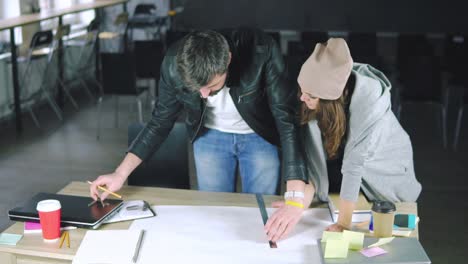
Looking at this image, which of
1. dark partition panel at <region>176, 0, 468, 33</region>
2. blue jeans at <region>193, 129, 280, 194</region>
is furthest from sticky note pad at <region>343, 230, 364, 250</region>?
dark partition panel at <region>176, 0, 468, 33</region>

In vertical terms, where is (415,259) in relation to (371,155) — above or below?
below

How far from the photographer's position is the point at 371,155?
1967 millimetres

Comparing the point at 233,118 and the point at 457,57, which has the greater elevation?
the point at 233,118

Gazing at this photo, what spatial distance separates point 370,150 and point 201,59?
600 millimetres

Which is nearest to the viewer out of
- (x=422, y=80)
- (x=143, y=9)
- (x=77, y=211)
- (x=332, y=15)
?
(x=77, y=211)

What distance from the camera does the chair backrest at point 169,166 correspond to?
286 centimetres

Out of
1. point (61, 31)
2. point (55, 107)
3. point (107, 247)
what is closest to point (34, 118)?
point (55, 107)

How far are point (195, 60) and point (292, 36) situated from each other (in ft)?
25.2

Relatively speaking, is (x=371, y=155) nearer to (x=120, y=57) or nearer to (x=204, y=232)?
(x=204, y=232)

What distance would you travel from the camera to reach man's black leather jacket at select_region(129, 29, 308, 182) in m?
2.23

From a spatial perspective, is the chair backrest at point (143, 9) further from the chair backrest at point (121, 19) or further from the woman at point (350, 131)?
the woman at point (350, 131)

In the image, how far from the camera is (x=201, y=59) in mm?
1863

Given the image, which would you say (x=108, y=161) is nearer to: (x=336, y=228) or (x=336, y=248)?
(x=336, y=228)

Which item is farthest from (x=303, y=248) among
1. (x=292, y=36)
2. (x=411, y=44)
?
(x=292, y=36)
